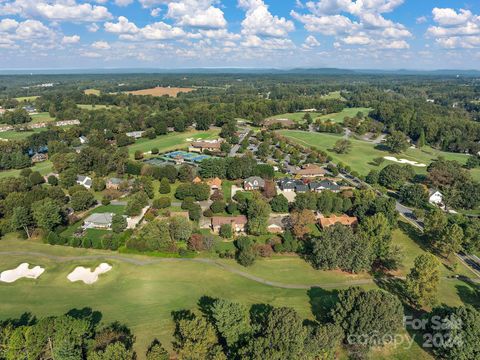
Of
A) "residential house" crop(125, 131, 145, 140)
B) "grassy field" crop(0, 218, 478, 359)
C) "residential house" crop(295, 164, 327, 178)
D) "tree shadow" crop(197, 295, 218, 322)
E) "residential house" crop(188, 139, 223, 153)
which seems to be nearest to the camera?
"tree shadow" crop(197, 295, 218, 322)

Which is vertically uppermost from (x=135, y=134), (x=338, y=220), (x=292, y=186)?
(x=135, y=134)

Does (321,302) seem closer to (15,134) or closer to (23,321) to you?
(23,321)

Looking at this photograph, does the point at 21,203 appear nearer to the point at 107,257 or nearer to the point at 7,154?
the point at 107,257

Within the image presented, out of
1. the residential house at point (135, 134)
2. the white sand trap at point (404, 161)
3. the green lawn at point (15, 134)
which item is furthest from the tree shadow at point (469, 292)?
the green lawn at point (15, 134)

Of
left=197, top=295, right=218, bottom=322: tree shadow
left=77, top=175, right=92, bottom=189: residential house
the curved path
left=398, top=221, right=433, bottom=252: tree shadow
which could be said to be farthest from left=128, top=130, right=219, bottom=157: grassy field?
left=398, top=221, right=433, bottom=252: tree shadow

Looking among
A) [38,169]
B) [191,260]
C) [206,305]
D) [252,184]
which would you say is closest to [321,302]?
[206,305]

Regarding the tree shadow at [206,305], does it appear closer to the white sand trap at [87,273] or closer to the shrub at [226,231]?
the white sand trap at [87,273]

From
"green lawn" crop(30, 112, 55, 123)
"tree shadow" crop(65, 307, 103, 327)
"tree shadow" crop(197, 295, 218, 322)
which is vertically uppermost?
"green lawn" crop(30, 112, 55, 123)

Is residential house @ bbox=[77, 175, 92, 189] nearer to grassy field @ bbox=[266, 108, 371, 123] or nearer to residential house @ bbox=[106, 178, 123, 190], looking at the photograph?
residential house @ bbox=[106, 178, 123, 190]
